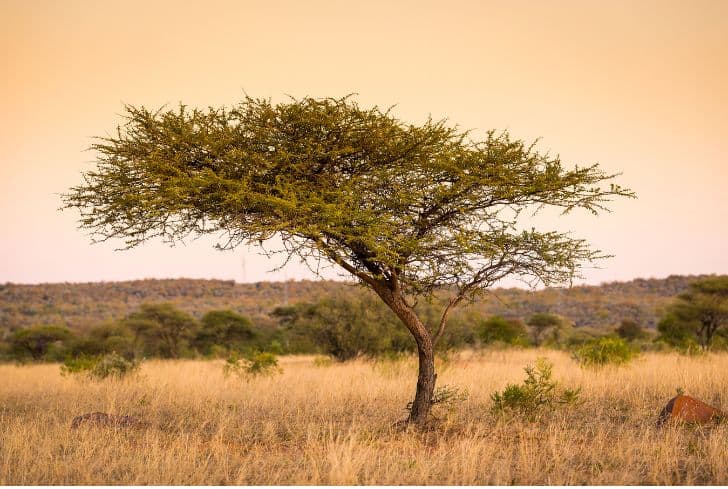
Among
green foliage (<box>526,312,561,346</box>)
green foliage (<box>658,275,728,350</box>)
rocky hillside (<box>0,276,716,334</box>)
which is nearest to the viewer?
green foliage (<box>658,275,728,350</box>)

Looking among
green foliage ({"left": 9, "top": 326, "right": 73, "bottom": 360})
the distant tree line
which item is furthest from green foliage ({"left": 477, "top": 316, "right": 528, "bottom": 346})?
green foliage ({"left": 9, "top": 326, "right": 73, "bottom": 360})

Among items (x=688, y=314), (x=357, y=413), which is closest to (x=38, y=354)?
(x=357, y=413)

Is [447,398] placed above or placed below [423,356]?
below

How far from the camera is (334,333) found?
2752 cm

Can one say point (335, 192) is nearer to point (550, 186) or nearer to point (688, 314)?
point (550, 186)

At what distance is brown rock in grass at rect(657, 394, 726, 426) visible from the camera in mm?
10797

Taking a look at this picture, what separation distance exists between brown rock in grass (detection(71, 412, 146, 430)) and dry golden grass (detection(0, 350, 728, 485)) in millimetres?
237

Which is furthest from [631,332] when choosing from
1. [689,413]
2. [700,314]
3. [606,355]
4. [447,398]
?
[447,398]

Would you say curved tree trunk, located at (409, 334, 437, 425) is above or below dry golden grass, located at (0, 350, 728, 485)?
above

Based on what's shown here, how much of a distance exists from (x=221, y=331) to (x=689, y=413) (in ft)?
116

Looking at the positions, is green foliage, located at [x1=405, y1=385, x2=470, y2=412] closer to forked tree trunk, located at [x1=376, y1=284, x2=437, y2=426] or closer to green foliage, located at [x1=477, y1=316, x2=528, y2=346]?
forked tree trunk, located at [x1=376, y1=284, x2=437, y2=426]

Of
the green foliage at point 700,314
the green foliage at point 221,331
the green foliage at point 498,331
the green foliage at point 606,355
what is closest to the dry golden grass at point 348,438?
the green foliage at point 606,355

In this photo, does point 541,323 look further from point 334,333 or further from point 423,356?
point 423,356

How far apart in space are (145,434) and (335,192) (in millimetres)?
4851
